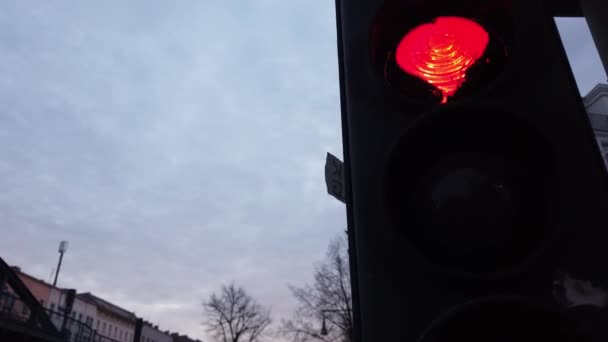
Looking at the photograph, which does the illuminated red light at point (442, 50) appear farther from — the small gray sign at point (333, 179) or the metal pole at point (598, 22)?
the metal pole at point (598, 22)

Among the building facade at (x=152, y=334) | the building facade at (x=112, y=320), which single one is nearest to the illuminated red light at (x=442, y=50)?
the building facade at (x=112, y=320)

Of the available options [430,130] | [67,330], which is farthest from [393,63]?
[67,330]

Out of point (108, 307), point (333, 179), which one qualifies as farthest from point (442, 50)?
point (108, 307)

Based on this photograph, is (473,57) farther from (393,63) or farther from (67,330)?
(67,330)

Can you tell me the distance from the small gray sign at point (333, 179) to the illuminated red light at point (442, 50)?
2.41 ft

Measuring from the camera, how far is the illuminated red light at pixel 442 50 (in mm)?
1059

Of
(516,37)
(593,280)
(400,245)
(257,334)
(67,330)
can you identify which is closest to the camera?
(593,280)

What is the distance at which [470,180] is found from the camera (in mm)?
902

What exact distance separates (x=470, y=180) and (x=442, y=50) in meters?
0.32

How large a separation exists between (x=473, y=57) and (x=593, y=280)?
1.60 feet

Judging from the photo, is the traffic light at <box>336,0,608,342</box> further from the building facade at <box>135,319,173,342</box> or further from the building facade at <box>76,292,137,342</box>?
the building facade at <box>135,319,173,342</box>

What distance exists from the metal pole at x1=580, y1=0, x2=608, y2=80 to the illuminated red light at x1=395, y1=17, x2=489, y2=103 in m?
0.88

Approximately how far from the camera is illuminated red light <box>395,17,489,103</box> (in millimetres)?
1059

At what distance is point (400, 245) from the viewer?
93 cm
